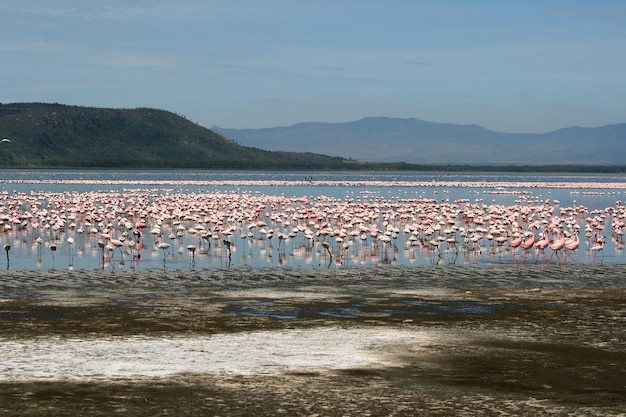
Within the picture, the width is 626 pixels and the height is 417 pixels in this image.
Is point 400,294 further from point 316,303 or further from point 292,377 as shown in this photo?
point 292,377

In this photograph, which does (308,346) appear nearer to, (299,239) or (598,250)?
(598,250)

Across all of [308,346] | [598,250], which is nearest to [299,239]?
[598,250]

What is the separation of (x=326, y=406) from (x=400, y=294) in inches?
376

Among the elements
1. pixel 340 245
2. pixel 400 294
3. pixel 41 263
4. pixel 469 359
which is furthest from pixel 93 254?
pixel 469 359

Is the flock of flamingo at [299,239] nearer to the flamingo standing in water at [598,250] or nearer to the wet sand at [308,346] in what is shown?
the flamingo standing in water at [598,250]

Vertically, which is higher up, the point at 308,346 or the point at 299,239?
the point at 308,346

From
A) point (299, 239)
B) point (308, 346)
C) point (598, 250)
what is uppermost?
point (308, 346)

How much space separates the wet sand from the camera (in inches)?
440

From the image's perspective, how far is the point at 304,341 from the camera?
14688mm

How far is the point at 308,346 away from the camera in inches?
564

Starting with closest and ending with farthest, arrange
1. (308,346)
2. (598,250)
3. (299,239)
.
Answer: (308,346), (598,250), (299,239)

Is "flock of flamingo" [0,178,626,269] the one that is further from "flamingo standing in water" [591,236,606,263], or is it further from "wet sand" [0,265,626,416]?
"wet sand" [0,265,626,416]

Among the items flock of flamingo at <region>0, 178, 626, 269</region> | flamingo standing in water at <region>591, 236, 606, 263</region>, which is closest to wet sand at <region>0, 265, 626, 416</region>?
flock of flamingo at <region>0, 178, 626, 269</region>

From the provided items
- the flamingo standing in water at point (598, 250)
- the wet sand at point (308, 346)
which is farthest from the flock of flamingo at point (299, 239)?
the wet sand at point (308, 346)
